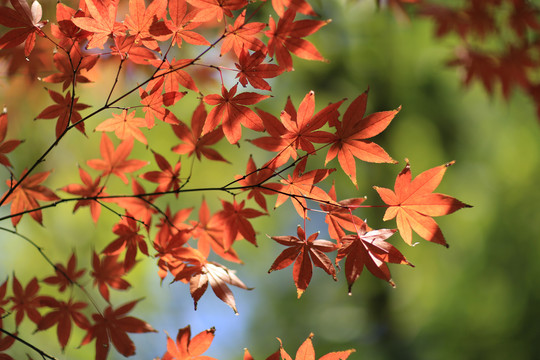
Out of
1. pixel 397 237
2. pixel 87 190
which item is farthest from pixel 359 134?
pixel 397 237

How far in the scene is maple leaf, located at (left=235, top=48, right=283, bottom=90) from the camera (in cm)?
93

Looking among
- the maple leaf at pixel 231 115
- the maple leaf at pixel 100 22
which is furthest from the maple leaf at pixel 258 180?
the maple leaf at pixel 100 22

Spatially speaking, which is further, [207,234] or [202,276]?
[207,234]

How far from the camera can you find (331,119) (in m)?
0.90

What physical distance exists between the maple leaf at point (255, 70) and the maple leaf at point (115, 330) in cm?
72

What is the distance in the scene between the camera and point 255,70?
935mm

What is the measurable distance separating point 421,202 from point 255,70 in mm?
471

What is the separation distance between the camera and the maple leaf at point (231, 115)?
3.12ft

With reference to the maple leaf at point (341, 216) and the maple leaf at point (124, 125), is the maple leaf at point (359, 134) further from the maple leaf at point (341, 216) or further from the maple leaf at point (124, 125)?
the maple leaf at point (124, 125)

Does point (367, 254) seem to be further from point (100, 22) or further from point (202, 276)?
point (100, 22)

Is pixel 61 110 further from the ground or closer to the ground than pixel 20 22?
closer to the ground

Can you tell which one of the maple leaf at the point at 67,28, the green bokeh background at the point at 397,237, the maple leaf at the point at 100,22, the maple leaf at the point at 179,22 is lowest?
the green bokeh background at the point at 397,237

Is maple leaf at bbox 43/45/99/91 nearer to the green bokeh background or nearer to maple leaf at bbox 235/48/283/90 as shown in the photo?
maple leaf at bbox 235/48/283/90

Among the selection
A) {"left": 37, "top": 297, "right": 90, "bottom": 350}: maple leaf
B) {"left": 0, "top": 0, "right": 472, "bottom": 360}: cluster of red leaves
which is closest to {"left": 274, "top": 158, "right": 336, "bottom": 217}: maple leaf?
{"left": 0, "top": 0, "right": 472, "bottom": 360}: cluster of red leaves
